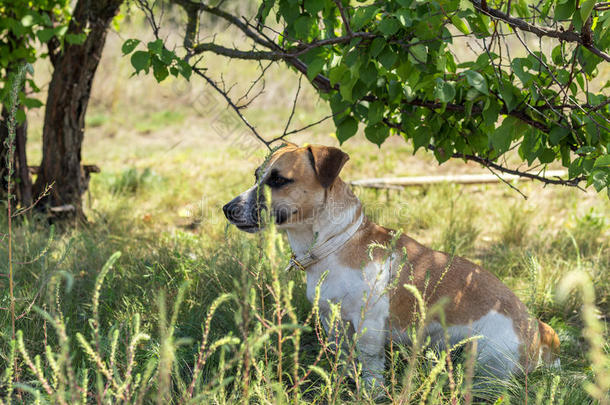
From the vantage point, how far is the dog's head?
285 cm

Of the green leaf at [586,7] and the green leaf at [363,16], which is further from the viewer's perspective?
the green leaf at [363,16]

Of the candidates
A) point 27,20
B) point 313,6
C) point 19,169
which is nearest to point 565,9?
point 313,6

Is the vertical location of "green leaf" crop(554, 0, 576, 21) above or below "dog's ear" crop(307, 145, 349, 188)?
above

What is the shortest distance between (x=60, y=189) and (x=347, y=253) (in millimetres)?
3311

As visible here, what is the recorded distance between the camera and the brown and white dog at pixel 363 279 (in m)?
2.82

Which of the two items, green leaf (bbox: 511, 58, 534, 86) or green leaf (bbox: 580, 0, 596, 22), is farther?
green leaf (bbox: 511, 58, 534, 86)

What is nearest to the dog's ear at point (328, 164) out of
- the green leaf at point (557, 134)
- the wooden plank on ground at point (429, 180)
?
the green leaf at point (557, 134)

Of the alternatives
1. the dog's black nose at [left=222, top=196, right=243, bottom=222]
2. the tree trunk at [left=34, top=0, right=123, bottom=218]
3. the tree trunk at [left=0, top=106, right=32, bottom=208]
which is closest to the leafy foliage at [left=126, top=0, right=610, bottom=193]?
the dog's black nose at [left=222, top=196, right=243, bottom=222]

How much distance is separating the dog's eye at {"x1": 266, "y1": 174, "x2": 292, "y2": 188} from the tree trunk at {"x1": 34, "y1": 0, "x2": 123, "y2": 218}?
2.58 meters

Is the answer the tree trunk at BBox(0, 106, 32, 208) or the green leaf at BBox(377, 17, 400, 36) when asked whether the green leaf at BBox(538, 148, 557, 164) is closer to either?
the green leaf at BBox(377, 17, 400, 36)

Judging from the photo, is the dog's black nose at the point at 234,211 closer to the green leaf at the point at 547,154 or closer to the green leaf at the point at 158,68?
the green leaf at the point at 158,68

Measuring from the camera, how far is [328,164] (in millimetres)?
2896

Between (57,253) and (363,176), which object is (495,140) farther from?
(363,176)

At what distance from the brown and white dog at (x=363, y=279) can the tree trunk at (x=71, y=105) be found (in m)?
2.66
